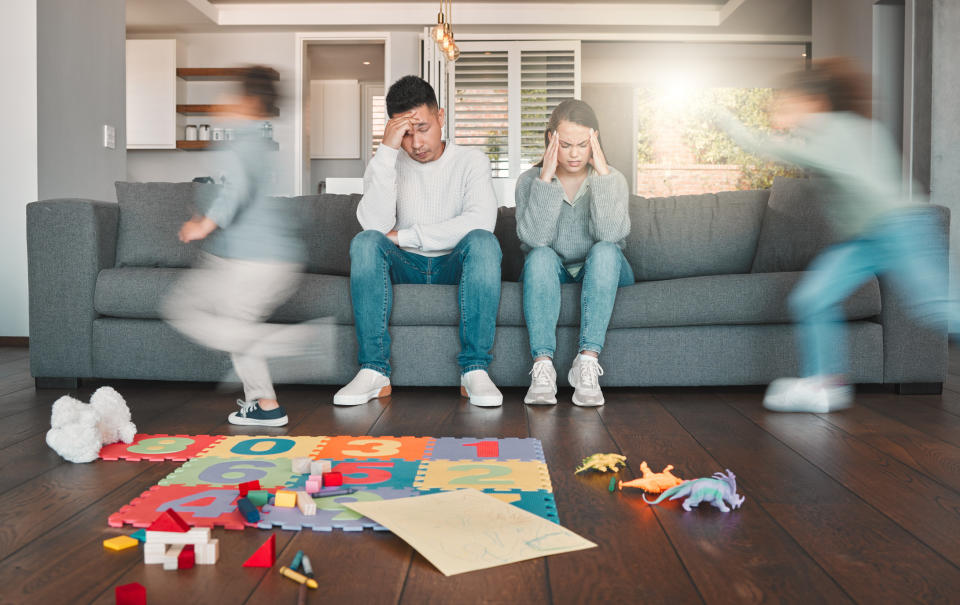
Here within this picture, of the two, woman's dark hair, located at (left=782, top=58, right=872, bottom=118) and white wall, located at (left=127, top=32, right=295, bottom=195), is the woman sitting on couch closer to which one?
woman's dark hair, located at (left=782, top=58, right=872, bottom=118)

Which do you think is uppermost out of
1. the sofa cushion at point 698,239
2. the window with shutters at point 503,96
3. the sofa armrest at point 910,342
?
the window with shutters at point 503,96

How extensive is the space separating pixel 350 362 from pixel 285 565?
4.92ft

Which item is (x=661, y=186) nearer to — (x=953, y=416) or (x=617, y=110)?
(x=617, y=110)

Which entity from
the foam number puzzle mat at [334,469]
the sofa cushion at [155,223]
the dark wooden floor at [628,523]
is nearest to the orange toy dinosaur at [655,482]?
the dark wooden floor at [628,523]

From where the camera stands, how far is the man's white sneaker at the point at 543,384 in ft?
7.46

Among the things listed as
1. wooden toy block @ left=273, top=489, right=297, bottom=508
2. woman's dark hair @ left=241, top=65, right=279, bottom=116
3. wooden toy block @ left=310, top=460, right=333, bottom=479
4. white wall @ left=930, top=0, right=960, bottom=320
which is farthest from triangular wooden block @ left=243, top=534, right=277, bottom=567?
white wall @ left=930, top=0, right=960, bottom=320

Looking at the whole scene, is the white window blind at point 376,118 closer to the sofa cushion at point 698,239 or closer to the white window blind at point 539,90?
the white window blind at point 539,90

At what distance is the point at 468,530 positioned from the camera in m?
1.14

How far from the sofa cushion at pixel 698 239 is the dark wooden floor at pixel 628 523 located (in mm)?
867

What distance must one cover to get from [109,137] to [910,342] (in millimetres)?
4072

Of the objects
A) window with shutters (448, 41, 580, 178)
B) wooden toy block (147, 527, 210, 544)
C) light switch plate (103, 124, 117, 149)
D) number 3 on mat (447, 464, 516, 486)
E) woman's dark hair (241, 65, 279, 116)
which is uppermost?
window with shutters (448, 41, 580, 178)

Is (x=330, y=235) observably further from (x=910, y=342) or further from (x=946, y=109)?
(x=946, y=109)

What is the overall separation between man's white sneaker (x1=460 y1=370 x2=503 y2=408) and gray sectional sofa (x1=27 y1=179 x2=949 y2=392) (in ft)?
0.53

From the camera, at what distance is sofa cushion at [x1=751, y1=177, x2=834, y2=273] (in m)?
2.63
